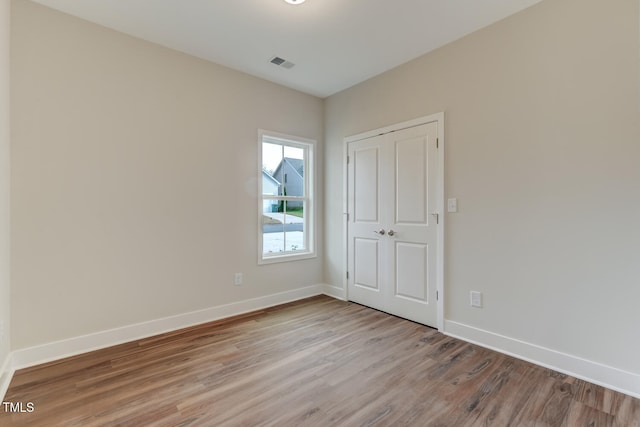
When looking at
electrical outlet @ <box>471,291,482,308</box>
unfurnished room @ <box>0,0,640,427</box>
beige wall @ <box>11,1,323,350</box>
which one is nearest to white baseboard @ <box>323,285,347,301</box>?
unfurnished room @ <box>0,0,640,427</box>

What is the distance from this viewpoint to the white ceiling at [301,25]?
229 cm

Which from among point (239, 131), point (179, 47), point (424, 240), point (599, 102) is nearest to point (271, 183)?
point (239, 131)

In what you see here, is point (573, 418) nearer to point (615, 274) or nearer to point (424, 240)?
point (615, 274)

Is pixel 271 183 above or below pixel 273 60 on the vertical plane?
below

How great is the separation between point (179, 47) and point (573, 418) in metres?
4.16

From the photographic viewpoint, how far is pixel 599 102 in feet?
6.62

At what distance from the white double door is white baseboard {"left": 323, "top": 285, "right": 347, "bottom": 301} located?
100mm

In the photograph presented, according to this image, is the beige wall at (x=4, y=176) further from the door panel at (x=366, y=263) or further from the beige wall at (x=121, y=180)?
the door panel at (x=366, y=263)

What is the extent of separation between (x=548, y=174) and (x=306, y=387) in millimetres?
2364

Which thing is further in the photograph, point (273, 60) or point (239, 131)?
point (239, 131)

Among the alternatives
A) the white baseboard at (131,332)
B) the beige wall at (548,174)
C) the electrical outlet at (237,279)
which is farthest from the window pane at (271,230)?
the beige wall at (548,174)

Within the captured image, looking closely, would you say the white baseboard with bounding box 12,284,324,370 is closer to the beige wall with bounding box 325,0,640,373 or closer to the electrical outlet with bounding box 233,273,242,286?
the electrical outlet with bounding box 233,273,242,286

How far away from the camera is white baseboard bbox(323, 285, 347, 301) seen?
3.89 meters

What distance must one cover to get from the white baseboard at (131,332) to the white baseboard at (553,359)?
207cm
